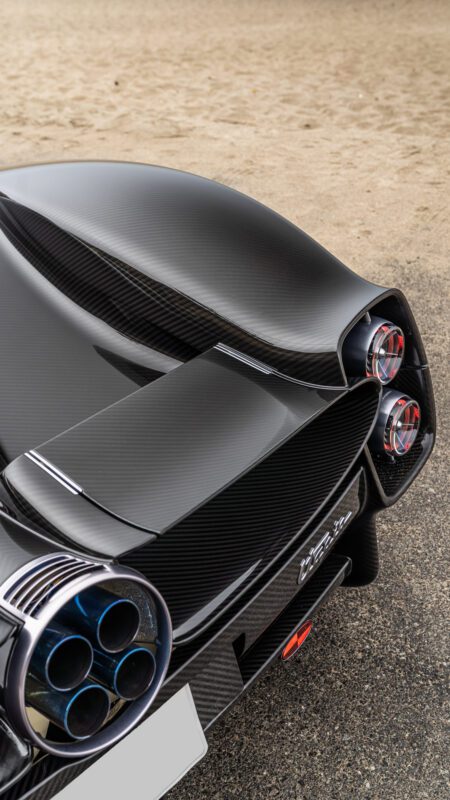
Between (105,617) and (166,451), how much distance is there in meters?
0.37

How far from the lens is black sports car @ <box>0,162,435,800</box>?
3.42 feet

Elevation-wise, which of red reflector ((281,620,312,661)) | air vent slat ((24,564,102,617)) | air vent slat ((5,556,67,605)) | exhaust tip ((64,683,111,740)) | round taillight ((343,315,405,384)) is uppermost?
air vent slat ((24,564,102,617))

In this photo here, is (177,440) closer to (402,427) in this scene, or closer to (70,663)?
(70,663)

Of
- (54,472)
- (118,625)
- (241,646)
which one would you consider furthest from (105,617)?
(241,646)

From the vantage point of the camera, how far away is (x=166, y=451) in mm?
1336

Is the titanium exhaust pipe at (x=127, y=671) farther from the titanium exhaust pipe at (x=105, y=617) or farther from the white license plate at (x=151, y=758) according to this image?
the white license plate at (x=151, y=758)

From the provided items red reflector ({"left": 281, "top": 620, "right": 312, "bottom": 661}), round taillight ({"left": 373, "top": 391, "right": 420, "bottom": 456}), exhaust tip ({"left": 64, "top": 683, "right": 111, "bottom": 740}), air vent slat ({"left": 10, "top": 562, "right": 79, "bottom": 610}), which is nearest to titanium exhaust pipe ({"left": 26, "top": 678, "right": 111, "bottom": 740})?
exhaust tip ({"left": 64, "top": 683, "right": 111, "bottom": 740})

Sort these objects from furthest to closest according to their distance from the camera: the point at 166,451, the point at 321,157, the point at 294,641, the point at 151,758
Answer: the point at 321,157
the point at 294,641
the point at 166,451
the point at 151,758

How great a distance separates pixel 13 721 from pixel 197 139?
5.57 m

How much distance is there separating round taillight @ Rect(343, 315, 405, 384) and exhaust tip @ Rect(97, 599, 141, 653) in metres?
0.84

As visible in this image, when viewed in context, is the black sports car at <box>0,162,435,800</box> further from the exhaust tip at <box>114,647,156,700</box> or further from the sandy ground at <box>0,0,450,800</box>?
the sandy ground at <box>0,0,450,800</box>

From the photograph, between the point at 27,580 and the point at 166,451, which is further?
the point at 166,451

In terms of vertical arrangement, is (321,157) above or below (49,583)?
below

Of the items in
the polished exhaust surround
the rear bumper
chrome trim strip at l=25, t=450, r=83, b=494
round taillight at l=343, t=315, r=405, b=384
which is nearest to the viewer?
the polished exhaust surround
